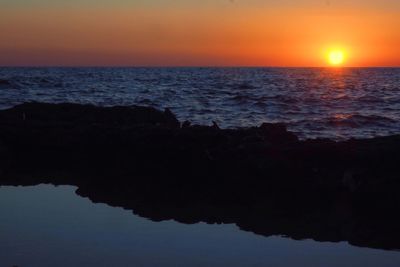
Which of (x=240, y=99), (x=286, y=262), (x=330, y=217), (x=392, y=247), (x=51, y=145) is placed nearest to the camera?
(x=286, y=262)

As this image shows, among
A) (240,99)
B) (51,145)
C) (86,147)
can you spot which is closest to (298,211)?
(86,147)

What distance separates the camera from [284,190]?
35.0 feet

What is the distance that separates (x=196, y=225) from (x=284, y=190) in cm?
250

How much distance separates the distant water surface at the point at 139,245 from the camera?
7.25m

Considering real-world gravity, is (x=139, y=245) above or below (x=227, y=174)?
below

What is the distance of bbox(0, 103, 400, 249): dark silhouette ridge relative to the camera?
30.4 feet

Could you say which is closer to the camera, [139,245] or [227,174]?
[139,245]

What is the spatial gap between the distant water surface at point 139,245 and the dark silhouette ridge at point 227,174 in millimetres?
419

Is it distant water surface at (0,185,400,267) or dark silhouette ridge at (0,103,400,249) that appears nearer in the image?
distant water surface at (0,185,400,267)

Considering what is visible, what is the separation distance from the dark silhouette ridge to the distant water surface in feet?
1.37

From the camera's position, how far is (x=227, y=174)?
38.0 ft

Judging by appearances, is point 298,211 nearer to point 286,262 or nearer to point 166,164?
point 286,262

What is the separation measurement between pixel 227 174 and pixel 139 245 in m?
4.09

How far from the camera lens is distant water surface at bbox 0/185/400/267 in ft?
23.8
